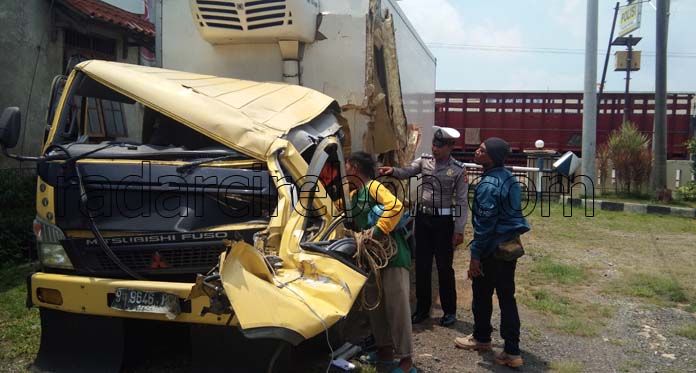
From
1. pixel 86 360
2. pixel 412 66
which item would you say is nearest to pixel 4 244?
pixel 86 360

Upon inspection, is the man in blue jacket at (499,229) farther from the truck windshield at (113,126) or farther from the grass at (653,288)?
the grass at (653,288)

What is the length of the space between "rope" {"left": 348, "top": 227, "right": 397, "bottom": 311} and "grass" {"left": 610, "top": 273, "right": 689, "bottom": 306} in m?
3.50

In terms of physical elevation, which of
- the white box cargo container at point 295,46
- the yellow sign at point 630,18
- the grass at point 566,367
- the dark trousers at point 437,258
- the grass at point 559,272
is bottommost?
the grass at point 566,367

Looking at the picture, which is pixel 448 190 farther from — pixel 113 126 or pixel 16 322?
pixel 16 322

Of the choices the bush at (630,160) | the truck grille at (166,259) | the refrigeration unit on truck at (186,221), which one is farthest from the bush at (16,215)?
the bush at (630,160)

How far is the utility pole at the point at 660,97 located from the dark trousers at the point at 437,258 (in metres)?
10.9

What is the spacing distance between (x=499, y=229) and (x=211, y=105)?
2181mm

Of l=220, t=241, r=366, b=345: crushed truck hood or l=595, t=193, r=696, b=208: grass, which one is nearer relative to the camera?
l=220, t=241, r=366, b=345: crushed truck hood

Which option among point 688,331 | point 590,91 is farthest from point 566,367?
point 590,91

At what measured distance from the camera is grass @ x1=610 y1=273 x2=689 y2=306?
5824 mm

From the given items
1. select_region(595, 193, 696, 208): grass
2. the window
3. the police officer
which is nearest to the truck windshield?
the window

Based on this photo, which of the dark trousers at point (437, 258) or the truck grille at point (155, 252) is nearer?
the truck grille at point (155, 252)

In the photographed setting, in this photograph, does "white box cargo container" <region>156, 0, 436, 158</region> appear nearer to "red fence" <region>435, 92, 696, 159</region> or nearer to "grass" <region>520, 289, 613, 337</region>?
"grass" <region>520, 289, 613, 337</region>

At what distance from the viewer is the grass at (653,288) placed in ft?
19.1
